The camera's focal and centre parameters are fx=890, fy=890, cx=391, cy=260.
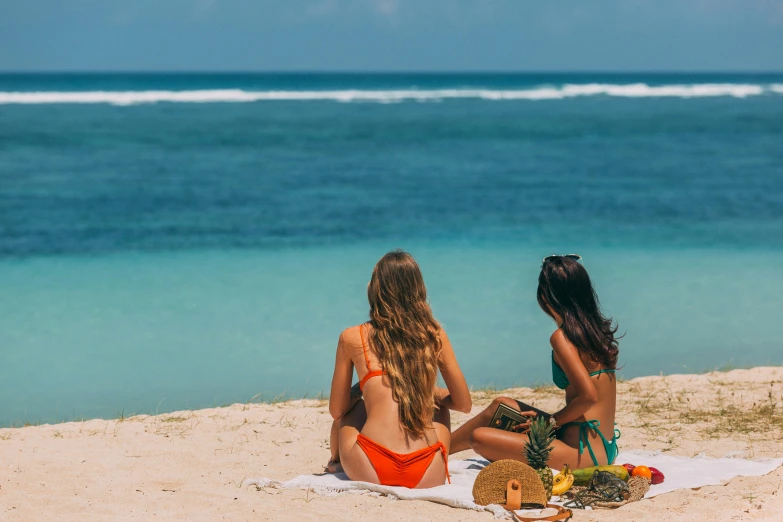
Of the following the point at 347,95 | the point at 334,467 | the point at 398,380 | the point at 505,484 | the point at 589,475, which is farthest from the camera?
the point at 347,95

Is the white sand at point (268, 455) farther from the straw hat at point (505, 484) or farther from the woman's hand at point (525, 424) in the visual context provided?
the woman's hand at point (525, 424)

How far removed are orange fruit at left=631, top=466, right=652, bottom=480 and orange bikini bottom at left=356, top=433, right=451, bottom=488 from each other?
108 cm

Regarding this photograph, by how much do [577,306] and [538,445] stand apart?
73 cm

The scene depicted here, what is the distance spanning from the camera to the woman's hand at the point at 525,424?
480 cm

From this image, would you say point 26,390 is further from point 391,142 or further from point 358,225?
point 391,142

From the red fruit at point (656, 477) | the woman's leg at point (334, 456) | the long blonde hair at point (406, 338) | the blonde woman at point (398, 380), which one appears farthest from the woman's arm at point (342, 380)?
the red fruit at point (656, 477)

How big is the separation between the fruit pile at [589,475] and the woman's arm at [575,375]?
0.30m

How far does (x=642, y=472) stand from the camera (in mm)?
4684

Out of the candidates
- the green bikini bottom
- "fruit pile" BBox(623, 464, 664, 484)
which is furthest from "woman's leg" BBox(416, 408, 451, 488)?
"fruit pile" BBox(623, 464, 664, 484)

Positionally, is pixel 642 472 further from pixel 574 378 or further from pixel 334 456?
pixel 334 456

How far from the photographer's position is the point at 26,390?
8.05 m

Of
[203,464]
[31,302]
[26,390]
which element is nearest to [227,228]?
[31,302]

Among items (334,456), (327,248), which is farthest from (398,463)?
(327,248)

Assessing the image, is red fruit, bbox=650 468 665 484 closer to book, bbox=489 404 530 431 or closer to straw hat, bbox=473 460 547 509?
book, bbox=489 404 530 431
